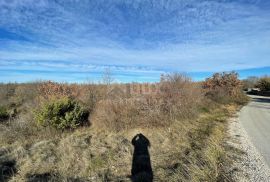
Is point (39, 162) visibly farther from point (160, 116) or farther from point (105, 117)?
point (160, 116)

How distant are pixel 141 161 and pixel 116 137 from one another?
3350 millimetres

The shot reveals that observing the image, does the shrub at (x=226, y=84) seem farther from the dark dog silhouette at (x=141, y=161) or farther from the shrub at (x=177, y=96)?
the dark dog silhouette at (x=141, y=161)

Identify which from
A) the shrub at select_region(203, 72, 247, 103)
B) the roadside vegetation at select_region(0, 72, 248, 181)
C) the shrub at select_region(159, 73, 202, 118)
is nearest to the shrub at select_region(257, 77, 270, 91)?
the shrub at select_region(203, 72, 247, 103)

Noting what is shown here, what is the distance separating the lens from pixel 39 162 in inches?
426

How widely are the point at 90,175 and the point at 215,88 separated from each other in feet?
86.6

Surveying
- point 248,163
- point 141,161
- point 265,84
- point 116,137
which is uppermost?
point 265,84

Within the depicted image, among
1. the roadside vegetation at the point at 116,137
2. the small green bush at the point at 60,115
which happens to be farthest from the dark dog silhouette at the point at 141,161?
the small green bush at the point at 60,115

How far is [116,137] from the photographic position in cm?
1319

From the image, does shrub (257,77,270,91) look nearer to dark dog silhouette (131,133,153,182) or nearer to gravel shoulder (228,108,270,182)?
gravel shoulder (228,108,270,182)

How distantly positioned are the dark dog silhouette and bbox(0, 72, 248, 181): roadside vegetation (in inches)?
9.0

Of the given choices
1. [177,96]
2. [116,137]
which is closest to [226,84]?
[177,96]

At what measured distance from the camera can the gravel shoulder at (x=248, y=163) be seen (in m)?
6.82

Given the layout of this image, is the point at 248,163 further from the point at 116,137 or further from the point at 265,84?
the point at 265,84

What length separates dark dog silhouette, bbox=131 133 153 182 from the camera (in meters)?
8.49
